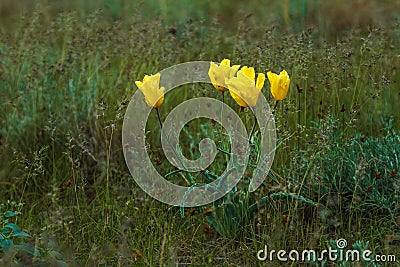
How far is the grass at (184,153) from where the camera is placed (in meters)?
2.46

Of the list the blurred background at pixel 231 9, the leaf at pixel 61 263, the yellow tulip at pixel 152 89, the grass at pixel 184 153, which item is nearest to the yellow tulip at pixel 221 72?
the yellow tulip at pixel 152 89

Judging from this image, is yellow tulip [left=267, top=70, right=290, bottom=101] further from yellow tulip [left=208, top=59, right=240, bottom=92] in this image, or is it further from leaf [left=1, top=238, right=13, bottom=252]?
leaf [left=1, top=238, right=13, bottom=252]

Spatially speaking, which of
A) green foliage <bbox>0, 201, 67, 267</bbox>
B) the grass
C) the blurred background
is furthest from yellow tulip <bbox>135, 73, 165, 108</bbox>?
the blurred background

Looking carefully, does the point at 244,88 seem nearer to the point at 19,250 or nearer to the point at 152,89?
the point at 152,89

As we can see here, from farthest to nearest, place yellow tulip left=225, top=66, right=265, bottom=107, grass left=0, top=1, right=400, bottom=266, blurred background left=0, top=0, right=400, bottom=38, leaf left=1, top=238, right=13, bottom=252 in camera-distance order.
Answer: blurred background left=0, top=0, right=400, bottom=38 → grass left=0, top=1, right=400, bottom=266 → yellow tulip left=225, top=66, right=265, bottom=107 → leaf left=1, top=238, right=13, bottom=252

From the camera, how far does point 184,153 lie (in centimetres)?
325

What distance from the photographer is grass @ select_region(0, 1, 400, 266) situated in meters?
2.46

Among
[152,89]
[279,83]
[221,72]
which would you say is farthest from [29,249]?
[279,83]

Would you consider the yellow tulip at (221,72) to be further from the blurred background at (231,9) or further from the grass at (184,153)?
the blurred background at (231,9)

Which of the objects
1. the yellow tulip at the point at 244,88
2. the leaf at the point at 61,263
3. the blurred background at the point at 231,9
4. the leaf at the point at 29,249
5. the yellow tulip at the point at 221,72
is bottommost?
the leaf at the point at 61,263

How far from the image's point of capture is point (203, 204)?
100 inches

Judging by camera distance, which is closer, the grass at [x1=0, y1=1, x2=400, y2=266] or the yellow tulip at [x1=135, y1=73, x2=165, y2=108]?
the yellow tulip at [x1=135, y1=73, x2=165, y2=108]

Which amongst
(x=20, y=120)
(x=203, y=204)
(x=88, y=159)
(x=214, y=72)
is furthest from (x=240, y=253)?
(x=20, y=120)

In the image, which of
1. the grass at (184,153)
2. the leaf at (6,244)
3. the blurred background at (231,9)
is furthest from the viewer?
the blurred background at (231,9)
